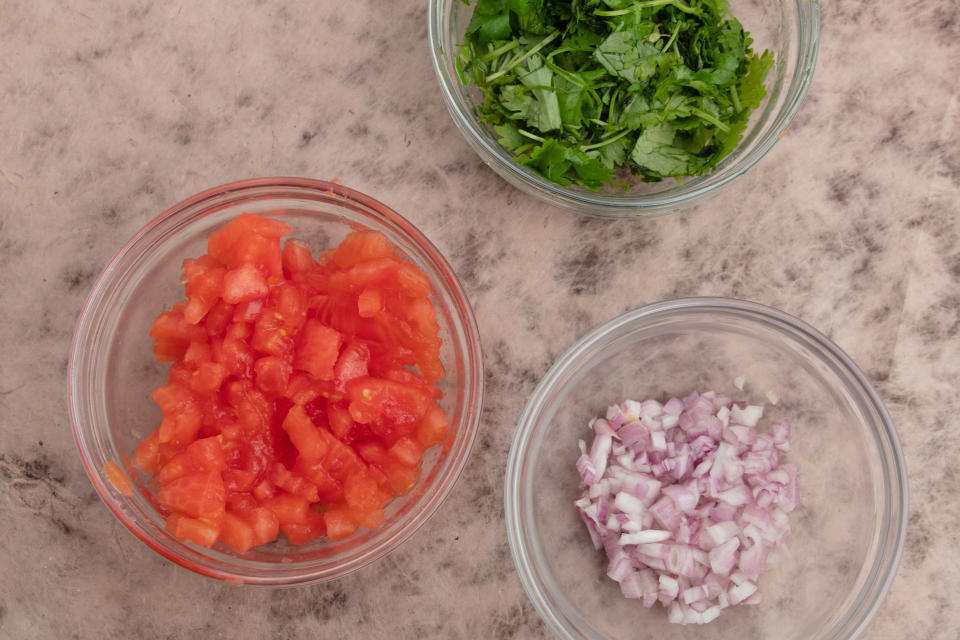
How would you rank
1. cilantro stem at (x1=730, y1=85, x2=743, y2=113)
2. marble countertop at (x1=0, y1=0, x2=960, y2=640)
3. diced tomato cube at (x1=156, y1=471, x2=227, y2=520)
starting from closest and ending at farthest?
diced tomato cube at (x1=156, y1=471, x2=227, y2=520), cilantro stem at (x1=730, y1=85, x2=743, y2=113), marble countertop at (x1=0, y1=0, x2=960, y2=640)

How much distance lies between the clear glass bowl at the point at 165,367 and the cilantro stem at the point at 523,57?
1.27ft

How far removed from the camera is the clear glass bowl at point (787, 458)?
5.92 feet

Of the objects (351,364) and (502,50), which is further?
(502,50)

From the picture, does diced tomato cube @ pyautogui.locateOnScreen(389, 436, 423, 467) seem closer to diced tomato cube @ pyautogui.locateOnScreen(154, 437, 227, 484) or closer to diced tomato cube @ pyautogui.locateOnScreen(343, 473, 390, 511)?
diced tomato cube @ pyautogui.locateOnScreen(343, 473, 390, 511)

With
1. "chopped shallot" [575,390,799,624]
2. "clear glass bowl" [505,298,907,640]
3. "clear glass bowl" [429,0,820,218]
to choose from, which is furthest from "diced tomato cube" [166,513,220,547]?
"clear glass bowl" [429,0,820,218]

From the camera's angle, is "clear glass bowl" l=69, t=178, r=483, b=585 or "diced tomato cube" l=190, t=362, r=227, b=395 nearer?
"diced tomato cube" l=190, t=362, r=227, b=395

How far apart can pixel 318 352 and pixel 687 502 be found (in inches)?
35.3

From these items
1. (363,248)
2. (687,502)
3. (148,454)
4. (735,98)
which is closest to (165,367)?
(148,454)

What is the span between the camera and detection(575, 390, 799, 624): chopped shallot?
5.80 ft

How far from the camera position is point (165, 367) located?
6.20 ft

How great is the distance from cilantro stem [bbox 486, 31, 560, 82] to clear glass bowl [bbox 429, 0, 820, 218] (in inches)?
4.9

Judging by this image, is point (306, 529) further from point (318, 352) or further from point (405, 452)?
point (318, 352)

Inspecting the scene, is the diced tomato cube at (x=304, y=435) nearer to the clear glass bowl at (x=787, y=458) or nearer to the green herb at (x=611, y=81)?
the clear glass bowl at (x=787, y=458)

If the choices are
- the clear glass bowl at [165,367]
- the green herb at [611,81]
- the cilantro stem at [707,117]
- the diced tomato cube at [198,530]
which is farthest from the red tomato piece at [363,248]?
the cilantro stem at [707,117]
